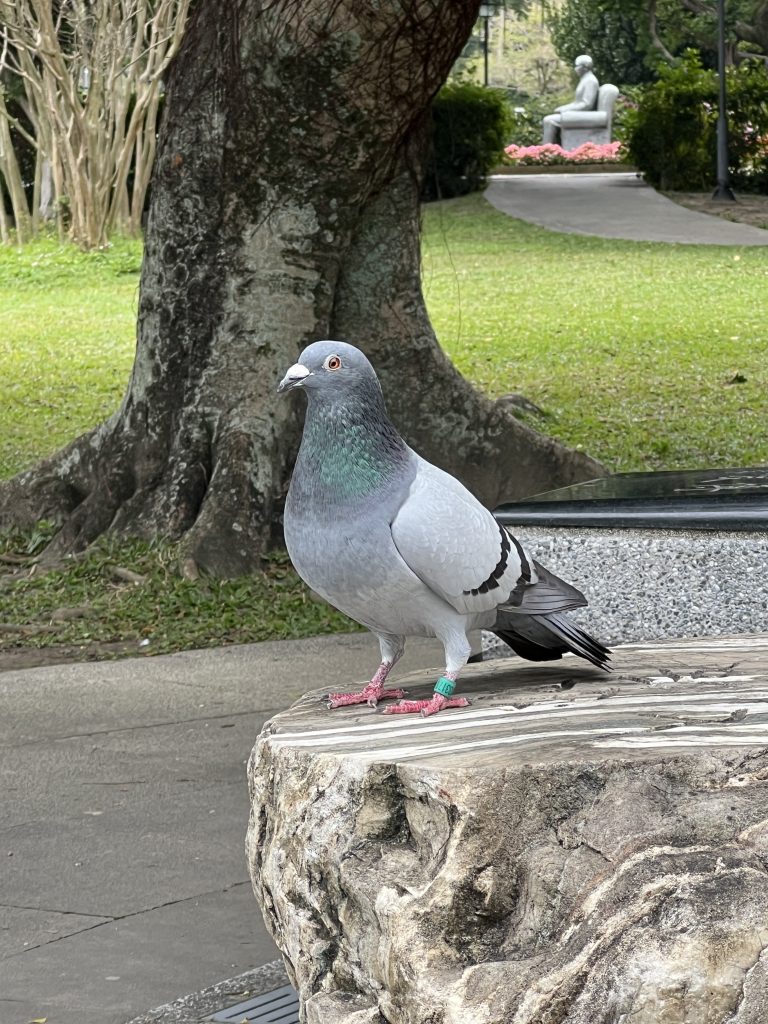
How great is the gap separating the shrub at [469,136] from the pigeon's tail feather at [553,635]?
72.1ft

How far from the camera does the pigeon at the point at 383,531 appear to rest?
3164 mm

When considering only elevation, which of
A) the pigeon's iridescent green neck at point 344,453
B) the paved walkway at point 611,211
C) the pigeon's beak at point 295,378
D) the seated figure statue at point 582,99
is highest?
the seated figure statue at point 582,99

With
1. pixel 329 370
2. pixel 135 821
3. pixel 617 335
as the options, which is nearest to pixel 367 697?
pixel 329 370

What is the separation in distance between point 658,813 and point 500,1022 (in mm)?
435

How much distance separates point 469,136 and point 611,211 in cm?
318

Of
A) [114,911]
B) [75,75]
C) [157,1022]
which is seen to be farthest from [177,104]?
[75,75]

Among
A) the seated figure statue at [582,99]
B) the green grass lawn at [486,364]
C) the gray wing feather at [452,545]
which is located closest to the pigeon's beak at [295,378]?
the gray wing feather at [452,545]

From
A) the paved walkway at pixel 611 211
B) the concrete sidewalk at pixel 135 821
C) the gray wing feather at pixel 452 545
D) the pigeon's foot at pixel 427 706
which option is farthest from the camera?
the paved walkway at pixel 611 211

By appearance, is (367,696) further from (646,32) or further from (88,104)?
(646,32)

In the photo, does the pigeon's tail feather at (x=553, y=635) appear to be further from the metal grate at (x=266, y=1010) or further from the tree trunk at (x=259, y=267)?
the tree trunk at (x=259, y=267)

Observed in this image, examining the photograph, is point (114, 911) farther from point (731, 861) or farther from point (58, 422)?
point (58, 422)

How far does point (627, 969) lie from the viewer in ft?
8.17

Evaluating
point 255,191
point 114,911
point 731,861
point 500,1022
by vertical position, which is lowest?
point 114,911

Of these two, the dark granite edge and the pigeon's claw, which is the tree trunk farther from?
the pigeon's claw
